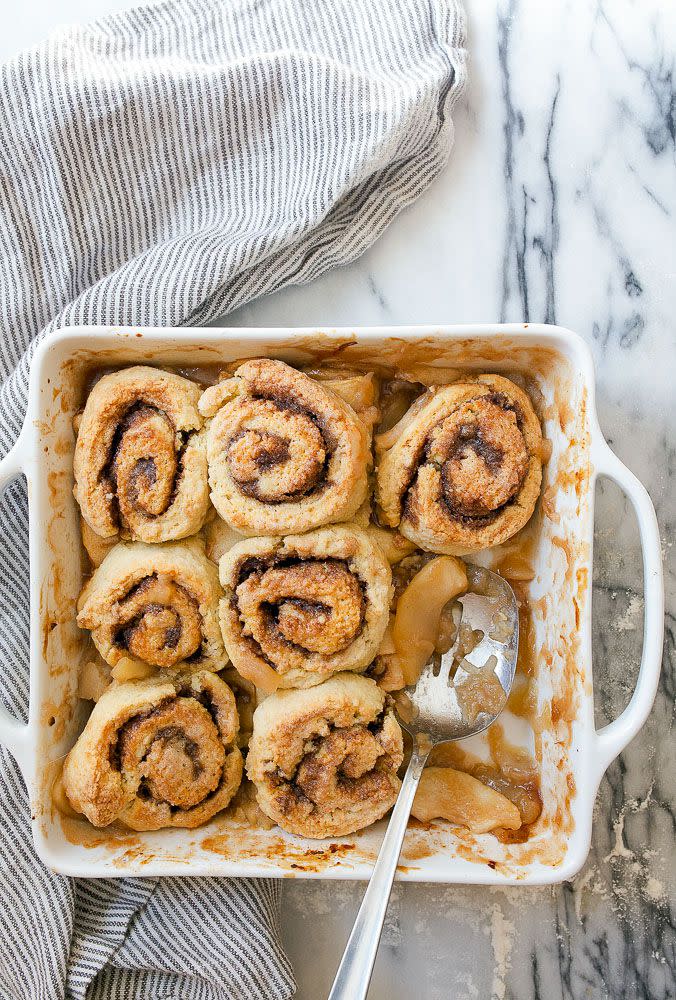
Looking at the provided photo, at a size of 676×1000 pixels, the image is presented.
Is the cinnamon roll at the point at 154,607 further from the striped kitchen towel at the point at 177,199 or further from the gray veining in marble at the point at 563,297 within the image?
the gray veining in marble at the point at 563,297

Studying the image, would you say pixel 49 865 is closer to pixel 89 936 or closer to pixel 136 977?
pixel 89 936

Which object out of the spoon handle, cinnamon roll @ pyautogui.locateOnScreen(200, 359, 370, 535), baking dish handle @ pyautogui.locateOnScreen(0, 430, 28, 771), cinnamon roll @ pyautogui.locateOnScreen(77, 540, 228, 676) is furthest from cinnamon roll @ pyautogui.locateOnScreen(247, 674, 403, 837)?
baking dish handle @ pyautogui.locateOnScreen(0, 430, 28, 771)

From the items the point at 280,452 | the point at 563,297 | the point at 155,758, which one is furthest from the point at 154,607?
the point at 563,297

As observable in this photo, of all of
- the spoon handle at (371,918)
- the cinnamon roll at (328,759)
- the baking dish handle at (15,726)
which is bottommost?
the spoon handle at (371,918)

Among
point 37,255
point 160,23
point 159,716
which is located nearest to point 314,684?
point 159,716

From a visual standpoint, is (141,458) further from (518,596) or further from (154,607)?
(518,596)

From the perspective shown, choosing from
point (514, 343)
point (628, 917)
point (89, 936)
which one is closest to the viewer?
point (514, 343)

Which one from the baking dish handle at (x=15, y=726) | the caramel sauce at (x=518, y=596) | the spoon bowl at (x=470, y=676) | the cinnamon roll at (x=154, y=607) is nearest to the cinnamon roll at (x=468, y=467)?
the caramel sauce at (x=518, y=596)
